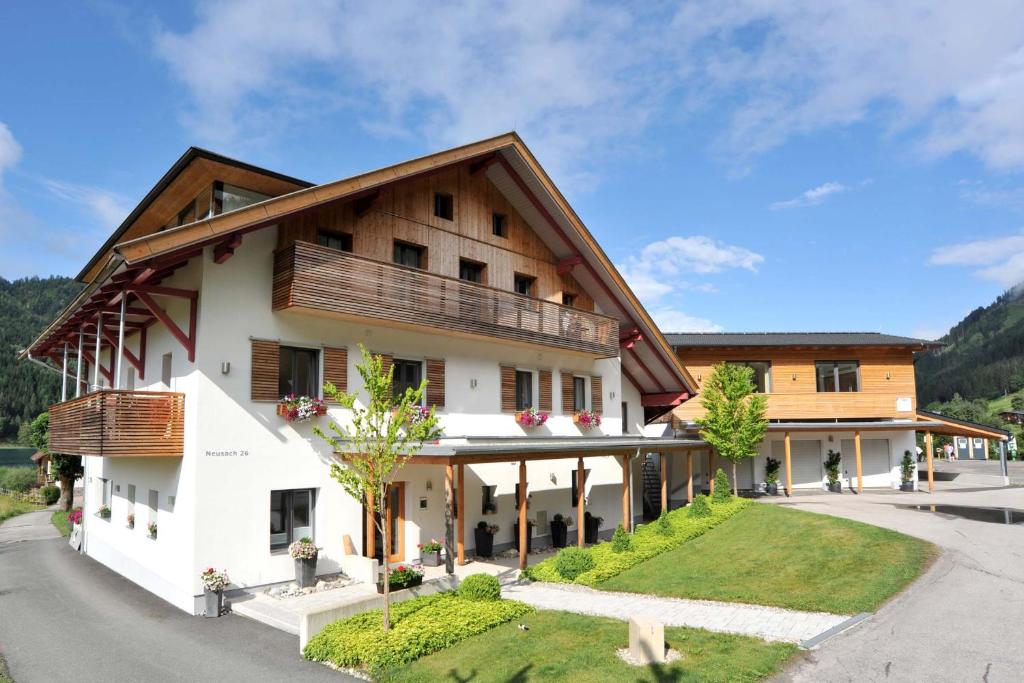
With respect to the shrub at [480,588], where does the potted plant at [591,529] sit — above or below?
below

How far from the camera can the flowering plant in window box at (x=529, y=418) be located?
68.9 ft

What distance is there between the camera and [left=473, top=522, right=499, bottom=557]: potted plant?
18.5 m

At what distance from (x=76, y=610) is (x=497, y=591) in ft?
29.7

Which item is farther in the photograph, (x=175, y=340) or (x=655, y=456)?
(x=655, y=456)

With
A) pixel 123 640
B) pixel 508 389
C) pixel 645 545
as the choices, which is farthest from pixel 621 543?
pixel 123 640

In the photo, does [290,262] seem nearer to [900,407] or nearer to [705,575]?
[705,575]

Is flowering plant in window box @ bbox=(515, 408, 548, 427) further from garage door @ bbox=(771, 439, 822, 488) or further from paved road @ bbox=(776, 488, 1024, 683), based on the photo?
garage door @ bbox=(771, 439, 822, 488)

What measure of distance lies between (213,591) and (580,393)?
46.5ft

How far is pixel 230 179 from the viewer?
15680 mm

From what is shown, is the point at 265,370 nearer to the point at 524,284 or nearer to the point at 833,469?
the point at 524,284

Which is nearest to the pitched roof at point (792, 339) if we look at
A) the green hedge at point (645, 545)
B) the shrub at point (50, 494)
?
the green hedge at point (645, 545)

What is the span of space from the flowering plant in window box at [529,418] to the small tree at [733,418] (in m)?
8.33

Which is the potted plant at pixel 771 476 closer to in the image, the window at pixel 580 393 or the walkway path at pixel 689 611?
the window at pixel 580 393

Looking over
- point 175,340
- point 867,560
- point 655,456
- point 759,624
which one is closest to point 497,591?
point 759,624
